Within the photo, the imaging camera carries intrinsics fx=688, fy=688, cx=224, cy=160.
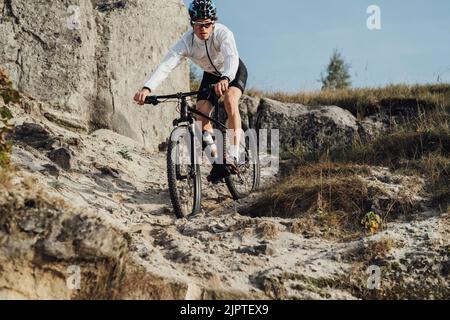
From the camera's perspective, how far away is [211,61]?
29.3 ft

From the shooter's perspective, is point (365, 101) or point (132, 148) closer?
point (132, 148)

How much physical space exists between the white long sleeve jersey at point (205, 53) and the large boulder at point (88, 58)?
2701 mm

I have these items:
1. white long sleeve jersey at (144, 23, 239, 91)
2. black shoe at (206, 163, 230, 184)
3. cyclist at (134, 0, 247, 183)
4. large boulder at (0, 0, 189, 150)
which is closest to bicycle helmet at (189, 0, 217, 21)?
cyclist at (134, 0, 247, 183)

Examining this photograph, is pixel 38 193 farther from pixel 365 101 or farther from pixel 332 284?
pixel 365 101

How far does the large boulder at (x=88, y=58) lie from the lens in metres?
10.7

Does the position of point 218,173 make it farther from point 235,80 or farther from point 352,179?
point 352,179

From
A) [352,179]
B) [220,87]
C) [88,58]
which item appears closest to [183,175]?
[220,87]

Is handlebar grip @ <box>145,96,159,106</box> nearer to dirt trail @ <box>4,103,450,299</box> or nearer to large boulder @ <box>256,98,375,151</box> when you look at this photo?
dirt trail @ <box>4,103,450,299</box>

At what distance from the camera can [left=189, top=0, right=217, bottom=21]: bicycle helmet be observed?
8.41 m

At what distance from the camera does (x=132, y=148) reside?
11.3m

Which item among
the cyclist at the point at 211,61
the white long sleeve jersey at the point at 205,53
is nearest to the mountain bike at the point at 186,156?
the cyclist at the point at 211,61
